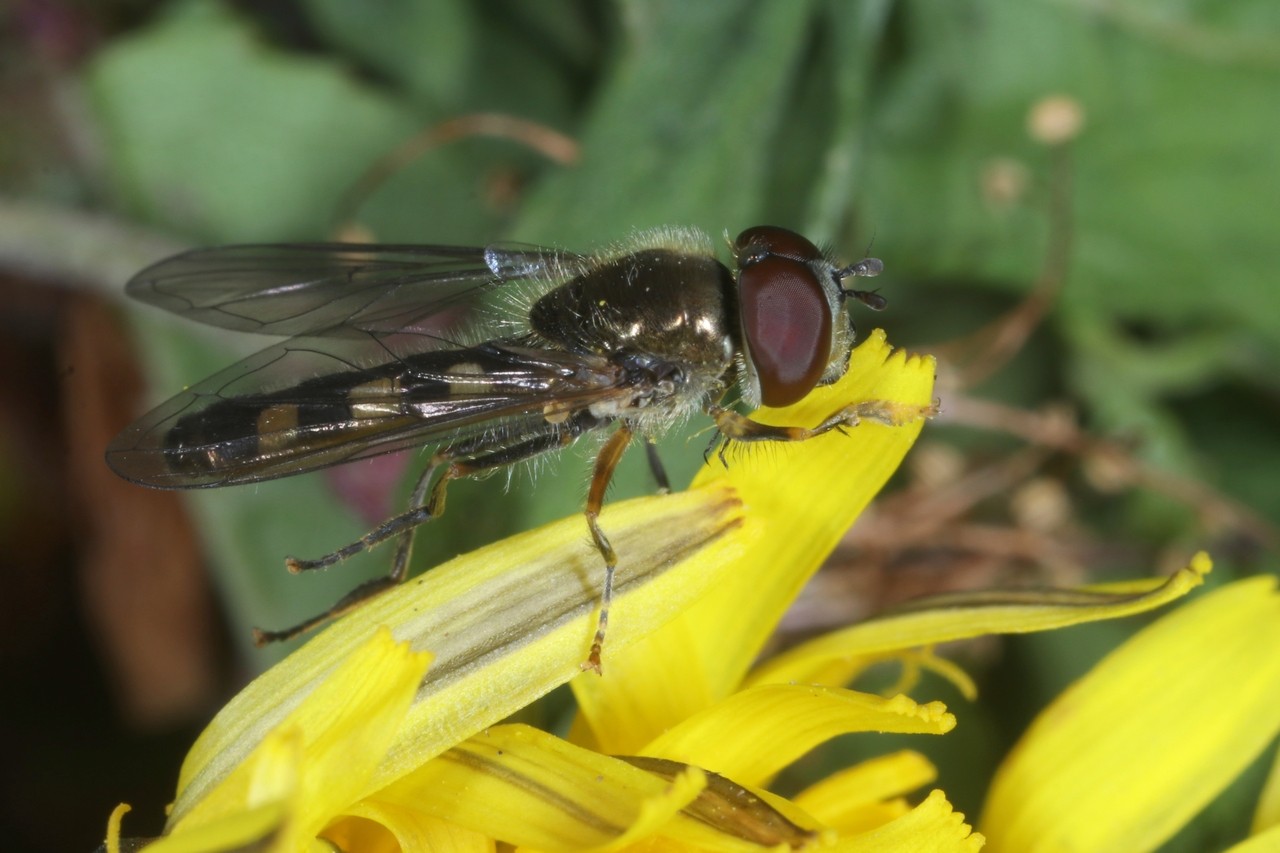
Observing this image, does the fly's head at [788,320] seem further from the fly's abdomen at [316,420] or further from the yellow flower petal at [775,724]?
the yellow flower petal at [775,724]

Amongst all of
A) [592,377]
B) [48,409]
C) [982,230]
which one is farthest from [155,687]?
[982,230]

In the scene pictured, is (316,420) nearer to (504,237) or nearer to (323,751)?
(323,751)

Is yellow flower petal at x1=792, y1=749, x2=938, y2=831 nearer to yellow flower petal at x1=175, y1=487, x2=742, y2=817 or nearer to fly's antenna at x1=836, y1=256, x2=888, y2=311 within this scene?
yellow flower petal at x1=175, y1=487, x2=742, y2=817

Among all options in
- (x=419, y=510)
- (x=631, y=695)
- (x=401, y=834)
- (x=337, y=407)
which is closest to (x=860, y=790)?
(x=631, y=695)

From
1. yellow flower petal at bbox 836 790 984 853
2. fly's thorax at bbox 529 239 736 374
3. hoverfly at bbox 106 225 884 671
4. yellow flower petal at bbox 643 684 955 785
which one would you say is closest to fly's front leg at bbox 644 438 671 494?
hoverfly at bbox 106 225 884 671

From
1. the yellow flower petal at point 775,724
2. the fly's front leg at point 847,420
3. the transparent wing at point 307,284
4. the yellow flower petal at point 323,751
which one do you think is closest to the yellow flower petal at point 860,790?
the yellow flower petal at point 775,724

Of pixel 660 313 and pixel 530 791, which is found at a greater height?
pixel 660 313
